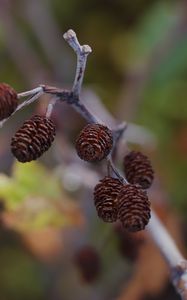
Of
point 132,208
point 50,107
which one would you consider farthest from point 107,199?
point 50,107

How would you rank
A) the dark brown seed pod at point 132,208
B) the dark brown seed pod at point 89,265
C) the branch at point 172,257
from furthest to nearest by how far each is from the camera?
1. the dark brown seed pod at point 89,265
2. the branch at point 172,257
3. the dark brown seed pod at point 132,208

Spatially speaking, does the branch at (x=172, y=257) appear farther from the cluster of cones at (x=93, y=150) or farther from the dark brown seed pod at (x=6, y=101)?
the dark brown seed pod at (x=6, y=101)

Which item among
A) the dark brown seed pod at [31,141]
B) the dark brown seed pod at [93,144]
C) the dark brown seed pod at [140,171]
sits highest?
the dark brown seed pod at [140,171]

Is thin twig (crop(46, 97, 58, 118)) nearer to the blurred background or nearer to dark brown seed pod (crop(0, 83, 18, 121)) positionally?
dark brown seed pod (crop(0, 83, 18, 121))

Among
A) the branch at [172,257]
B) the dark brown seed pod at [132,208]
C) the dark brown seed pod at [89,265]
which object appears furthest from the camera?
the dark brown seed pod at [89,265]

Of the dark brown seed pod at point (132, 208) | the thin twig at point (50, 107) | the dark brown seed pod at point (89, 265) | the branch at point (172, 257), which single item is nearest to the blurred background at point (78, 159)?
the dark brown seed pod at point (89, 265)

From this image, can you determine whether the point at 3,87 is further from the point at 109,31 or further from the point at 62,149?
the point at 109,31

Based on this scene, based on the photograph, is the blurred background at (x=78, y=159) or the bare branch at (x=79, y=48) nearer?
the bare branch at (x=79, y=48)

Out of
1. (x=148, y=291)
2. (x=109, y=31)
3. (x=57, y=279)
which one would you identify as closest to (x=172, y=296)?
(x=148, y=291)
